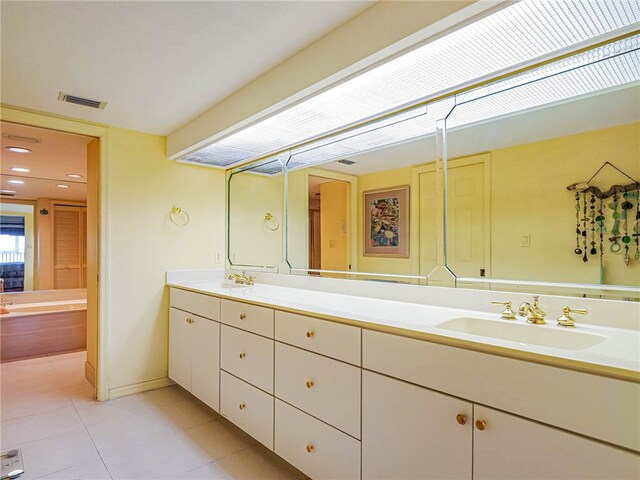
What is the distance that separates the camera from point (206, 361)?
251 cm

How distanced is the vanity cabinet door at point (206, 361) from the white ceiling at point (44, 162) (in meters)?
1.84

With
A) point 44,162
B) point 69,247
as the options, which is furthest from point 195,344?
point 69,247

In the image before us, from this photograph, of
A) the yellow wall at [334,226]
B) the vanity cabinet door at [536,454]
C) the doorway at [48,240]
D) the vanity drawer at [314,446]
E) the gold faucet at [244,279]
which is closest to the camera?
the vanity cabinet door at [536,454]

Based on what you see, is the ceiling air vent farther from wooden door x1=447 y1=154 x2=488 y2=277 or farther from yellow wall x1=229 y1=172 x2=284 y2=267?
wooden door x1=447 y1=154 x2=488 y2=277

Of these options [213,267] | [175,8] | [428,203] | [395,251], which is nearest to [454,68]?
[428,203]

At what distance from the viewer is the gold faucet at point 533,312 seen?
138 cm

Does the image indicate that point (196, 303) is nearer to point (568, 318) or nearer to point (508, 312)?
point (508, 312)

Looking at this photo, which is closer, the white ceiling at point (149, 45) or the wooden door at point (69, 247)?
the white ceiling at point (149, 45)

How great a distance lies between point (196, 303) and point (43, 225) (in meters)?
4.96

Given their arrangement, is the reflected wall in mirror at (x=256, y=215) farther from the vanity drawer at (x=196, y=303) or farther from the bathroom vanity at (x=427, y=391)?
the bathroom vanity at (x=427, y=391)

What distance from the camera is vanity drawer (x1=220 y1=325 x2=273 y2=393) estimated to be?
1939 millimetres

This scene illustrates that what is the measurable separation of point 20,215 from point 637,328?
7.49 m

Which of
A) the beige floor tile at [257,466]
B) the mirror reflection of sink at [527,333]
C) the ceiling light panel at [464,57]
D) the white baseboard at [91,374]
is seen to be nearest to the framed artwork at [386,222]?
the ceiling light panel at [464,57]

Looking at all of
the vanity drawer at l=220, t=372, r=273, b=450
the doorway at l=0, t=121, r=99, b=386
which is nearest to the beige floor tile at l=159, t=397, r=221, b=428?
the vanity drawer at l=220, t=372, r=273, b=450
